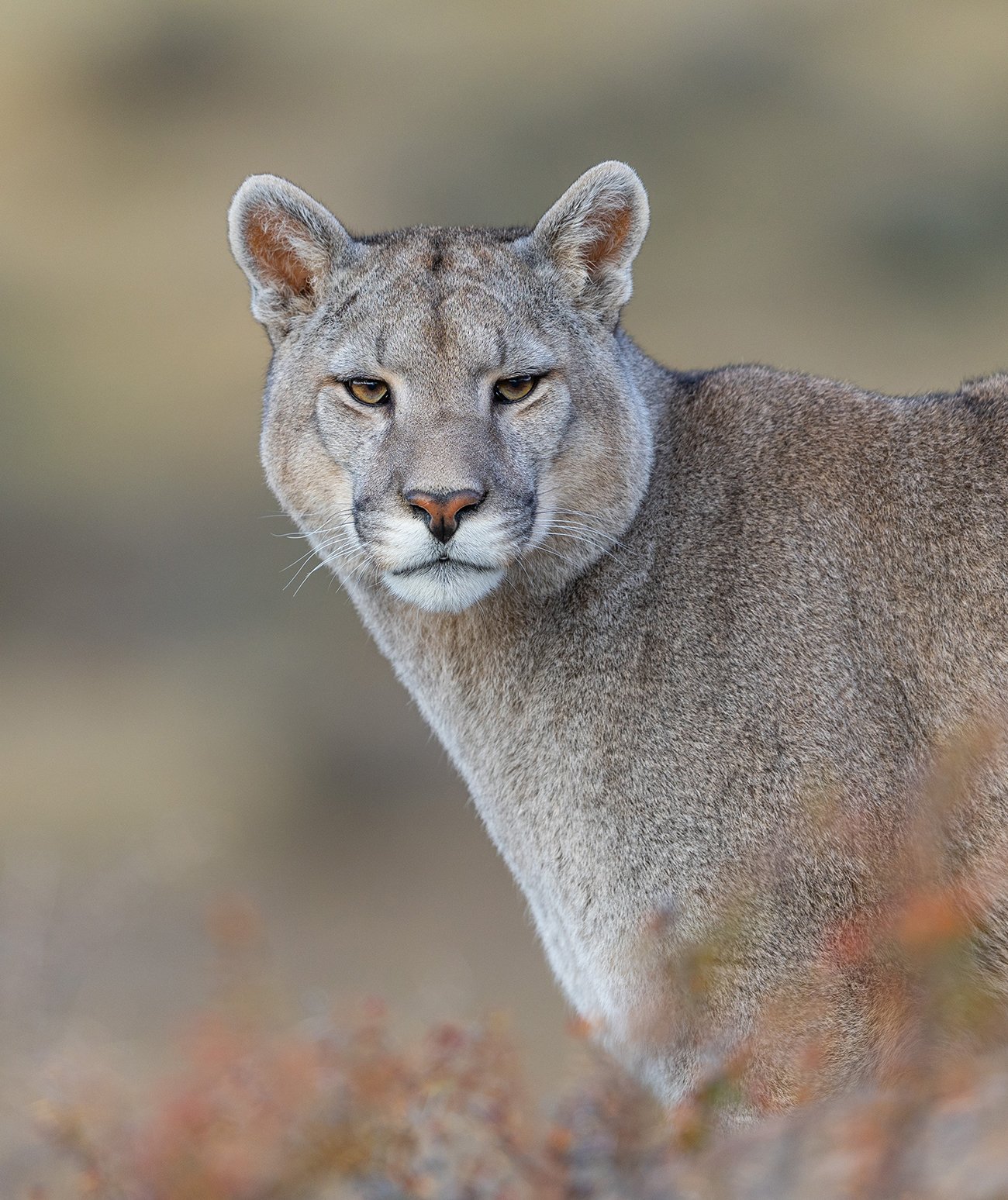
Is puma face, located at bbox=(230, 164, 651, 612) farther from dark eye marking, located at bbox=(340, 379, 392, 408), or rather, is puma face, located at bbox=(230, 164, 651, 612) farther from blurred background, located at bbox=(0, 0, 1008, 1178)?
blurred background, located at bbox=(0, 0, 1008, 1178)

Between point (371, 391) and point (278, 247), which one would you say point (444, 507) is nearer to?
point (371, 391)

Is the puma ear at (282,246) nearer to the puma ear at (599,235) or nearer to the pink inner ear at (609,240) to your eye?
the puma ear at (599,235)

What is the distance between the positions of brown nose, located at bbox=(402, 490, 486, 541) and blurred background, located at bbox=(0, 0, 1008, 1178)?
6.53 metres

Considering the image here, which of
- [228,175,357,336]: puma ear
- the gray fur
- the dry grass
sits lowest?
the dry grass

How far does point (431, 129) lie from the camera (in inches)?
1179

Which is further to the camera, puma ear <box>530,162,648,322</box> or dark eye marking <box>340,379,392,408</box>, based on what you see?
puma ear <box>530,162,648,322</box>

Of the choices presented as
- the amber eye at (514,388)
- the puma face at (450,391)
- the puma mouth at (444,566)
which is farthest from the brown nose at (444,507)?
the amber eye at (514,388)

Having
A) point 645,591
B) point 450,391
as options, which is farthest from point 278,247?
point 645,591

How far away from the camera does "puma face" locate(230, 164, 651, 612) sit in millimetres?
5992

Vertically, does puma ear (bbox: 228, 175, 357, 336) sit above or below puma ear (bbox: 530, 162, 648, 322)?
above

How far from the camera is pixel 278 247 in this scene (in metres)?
7.05

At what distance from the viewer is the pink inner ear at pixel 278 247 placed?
6957 millimetres

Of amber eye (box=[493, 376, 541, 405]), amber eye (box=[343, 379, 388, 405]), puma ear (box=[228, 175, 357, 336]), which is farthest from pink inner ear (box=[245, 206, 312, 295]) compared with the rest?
amber eye (box=[493, 376, 541, 405])

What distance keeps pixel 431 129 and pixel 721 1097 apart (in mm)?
27284
